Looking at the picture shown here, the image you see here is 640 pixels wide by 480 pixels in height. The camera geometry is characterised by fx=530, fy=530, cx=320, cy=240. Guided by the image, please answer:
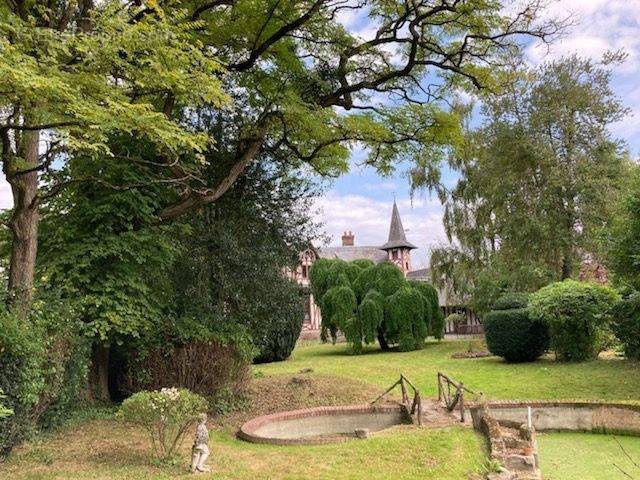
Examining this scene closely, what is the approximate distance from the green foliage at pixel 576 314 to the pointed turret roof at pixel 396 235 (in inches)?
1488

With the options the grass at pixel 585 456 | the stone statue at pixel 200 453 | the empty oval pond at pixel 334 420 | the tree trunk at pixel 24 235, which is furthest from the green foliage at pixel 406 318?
the stone statue at pixel 200 453

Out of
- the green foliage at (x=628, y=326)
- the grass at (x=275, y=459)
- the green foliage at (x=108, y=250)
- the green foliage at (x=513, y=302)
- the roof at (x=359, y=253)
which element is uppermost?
the roof at (x=359, y=253)

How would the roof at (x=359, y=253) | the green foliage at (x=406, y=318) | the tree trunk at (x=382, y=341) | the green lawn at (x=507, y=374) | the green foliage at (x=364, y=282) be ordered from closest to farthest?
the green lawn at (x=507, y=374) < the green foliage at (x=406, y=318) < the tree trunk at (x=382, y=341) < the green foliage at (x=364, y=282) < the roof at (x=359, y=253)

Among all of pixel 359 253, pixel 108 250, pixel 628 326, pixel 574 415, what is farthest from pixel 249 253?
pixel 359 253

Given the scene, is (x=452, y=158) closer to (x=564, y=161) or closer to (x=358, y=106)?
(x=564, y=161)

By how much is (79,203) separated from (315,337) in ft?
94.3

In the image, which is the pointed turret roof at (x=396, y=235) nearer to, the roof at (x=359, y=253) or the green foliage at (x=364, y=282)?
the roof at (x=359, y=253)

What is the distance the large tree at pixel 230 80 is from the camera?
658 centimetres

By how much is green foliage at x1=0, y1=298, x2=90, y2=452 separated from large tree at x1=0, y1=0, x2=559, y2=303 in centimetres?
78

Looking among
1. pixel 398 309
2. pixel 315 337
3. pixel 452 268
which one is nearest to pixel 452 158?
pixel 452 268

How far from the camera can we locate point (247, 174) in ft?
41.8

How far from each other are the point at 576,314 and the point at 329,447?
A: 31.4 ft

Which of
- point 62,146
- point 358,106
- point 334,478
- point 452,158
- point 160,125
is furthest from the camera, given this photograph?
point 452,158

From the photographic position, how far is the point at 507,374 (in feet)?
47.2
